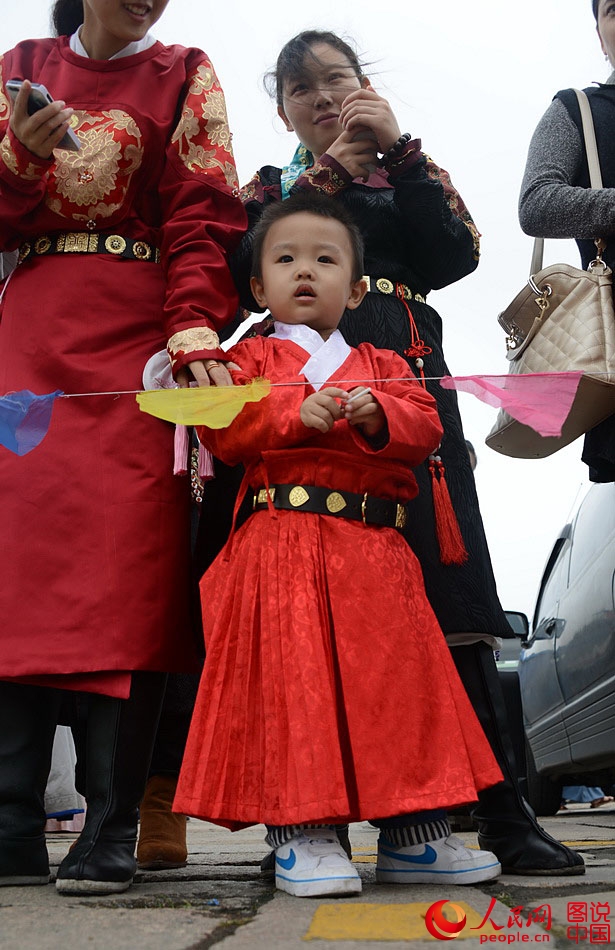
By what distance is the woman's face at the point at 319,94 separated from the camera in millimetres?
2699

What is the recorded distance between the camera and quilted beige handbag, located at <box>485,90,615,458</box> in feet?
7.28

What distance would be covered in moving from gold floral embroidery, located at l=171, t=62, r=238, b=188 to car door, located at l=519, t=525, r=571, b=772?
289 cm

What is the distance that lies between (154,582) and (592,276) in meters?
1.19

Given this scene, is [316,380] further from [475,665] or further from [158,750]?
[158,750]

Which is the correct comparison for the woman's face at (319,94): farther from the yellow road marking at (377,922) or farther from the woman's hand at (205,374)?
the yellow road marking at (377,922)

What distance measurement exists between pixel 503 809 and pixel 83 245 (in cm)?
157

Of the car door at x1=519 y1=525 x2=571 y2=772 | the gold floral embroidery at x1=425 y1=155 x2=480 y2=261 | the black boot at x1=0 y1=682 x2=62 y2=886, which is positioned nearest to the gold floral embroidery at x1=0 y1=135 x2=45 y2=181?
the gold floral embroidery at x1=425 y1=155 x2=480 y2=261

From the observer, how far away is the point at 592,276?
232cm

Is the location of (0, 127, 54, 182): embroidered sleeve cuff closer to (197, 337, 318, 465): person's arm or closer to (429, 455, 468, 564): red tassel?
(197, 337, 318, 465): person's arm

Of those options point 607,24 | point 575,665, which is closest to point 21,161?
point 607,24

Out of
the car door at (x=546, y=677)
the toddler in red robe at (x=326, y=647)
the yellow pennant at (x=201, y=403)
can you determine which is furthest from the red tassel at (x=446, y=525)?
the car door at (x=546, y=677)

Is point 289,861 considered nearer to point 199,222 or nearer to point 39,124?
point 199,222

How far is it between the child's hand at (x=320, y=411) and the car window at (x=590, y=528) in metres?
1.86

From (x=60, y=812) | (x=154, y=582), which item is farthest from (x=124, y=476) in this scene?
(x=60, y=812)
